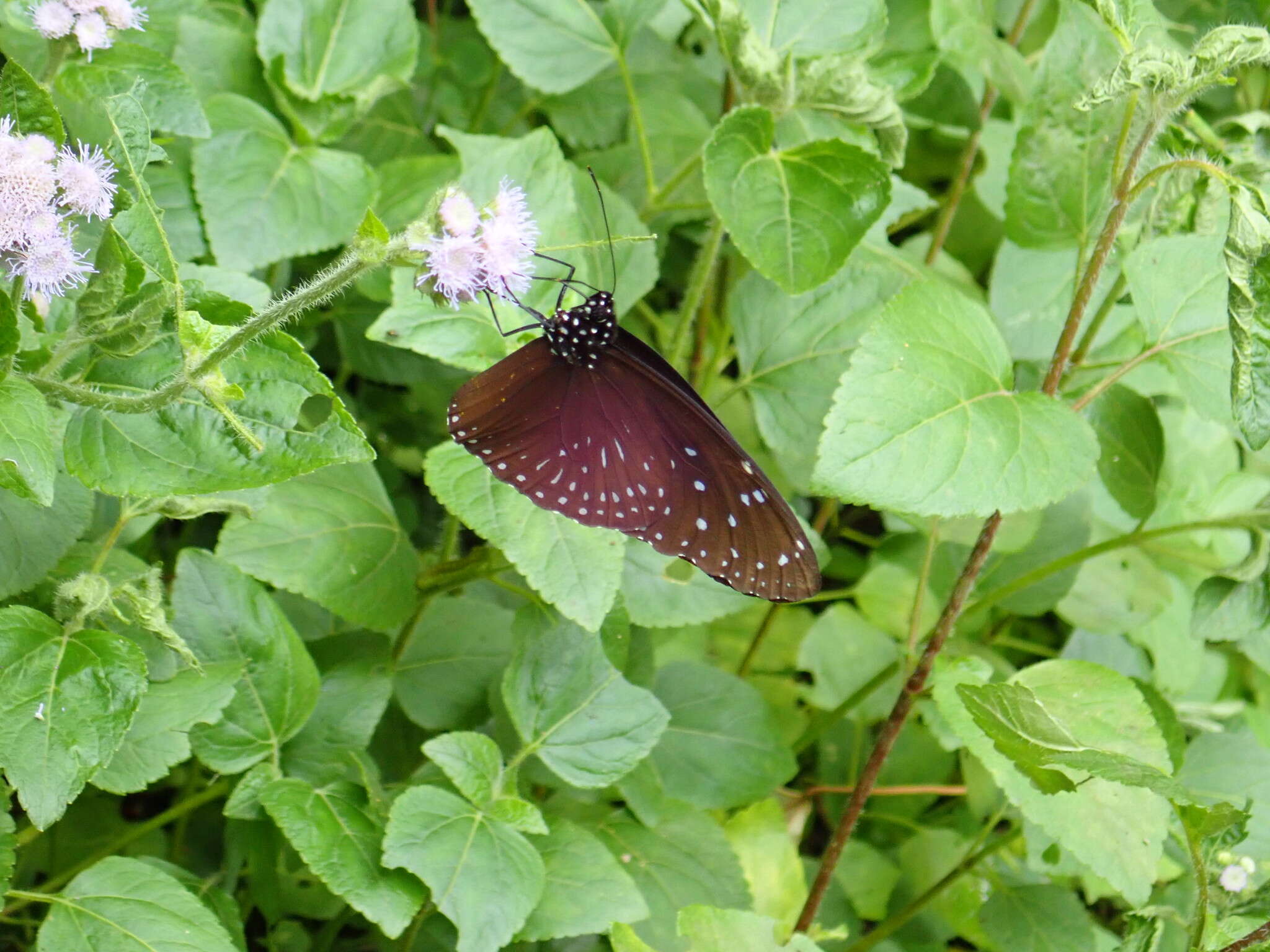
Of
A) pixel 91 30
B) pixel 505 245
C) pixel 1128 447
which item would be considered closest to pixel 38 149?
pixel 91 30

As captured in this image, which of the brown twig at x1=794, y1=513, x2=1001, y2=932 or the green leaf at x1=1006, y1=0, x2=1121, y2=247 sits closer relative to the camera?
the brown twig at x1=794, y1=513, x2=1001, y2=932

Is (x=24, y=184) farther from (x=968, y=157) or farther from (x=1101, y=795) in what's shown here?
(x=968, y=157)

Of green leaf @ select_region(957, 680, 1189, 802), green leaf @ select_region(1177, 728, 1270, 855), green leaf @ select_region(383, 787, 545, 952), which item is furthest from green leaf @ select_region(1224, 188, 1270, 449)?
green leaf @ select_region(383, 787, 545, 952)

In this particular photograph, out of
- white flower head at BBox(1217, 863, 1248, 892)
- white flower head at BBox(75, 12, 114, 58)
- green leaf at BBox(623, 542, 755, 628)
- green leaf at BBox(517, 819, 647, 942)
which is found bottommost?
green leaf at BBox(517, 819, 647, 942)

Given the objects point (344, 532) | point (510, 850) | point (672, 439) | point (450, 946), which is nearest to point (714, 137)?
point (672, 439)

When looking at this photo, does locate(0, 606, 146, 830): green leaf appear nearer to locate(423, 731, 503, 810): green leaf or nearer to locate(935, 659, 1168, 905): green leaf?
locate(423, 731, 503, 810): green leaf
